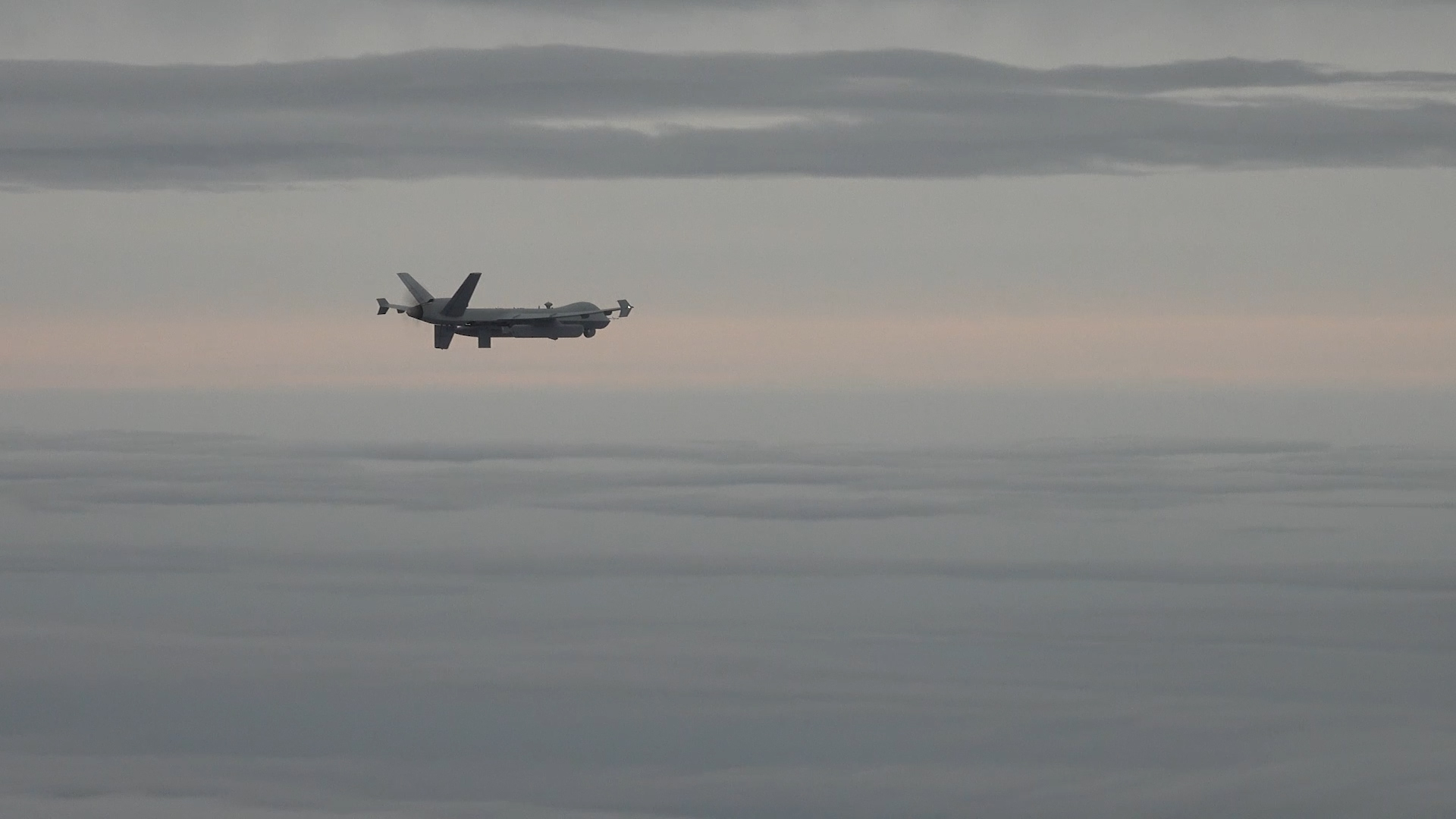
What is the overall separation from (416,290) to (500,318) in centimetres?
773

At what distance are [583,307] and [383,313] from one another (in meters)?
16.5

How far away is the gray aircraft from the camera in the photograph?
14750 cm

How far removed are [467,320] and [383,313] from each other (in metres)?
7.27

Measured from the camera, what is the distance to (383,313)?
144 metres

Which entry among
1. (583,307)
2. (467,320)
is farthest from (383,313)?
(583,307)

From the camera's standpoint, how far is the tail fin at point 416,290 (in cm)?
14962

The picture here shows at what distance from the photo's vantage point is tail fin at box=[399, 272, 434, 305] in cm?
14962

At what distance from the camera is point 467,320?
14750cm

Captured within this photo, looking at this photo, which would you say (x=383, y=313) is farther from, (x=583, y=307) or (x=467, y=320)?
(x=583, y=307)

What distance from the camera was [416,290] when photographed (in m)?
150

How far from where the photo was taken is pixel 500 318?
148 metres

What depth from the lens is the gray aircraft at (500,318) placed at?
5807 inches

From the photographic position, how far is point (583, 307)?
149m
